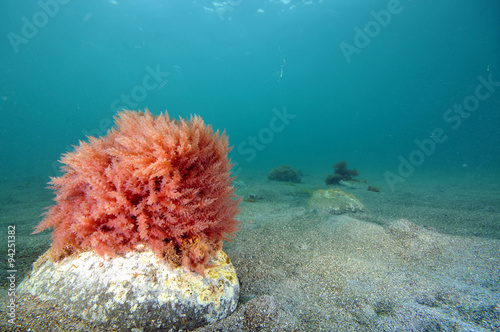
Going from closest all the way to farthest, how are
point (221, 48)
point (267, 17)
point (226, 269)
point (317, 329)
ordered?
point (317, 329) → point (226, 269) → point (267, 17) → point (221, 48)

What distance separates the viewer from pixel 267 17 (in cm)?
4391

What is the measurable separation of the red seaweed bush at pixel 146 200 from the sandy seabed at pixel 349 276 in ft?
2.25

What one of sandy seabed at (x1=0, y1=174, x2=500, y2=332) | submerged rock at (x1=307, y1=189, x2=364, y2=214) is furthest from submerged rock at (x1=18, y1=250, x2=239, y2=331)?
submerged rock at (x1=307, y1=189, x2=364, y2=214)

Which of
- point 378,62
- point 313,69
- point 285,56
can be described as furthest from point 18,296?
point 378,62

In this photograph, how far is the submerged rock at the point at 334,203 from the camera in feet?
20.8

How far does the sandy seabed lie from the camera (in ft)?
6.30

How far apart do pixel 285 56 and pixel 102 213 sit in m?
70.3

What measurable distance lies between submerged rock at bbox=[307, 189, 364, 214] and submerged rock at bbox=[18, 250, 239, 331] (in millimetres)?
4850

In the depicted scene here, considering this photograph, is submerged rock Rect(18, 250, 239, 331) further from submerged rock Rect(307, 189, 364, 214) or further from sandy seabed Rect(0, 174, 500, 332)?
submerged rock Rect(307, 189, 364, 214)

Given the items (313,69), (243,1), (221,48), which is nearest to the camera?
(243,1)

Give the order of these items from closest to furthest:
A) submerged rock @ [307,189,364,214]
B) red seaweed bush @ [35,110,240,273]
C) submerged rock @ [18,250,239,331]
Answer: submerged rock @ [18,250,239,331] < red seaweed bush @ [35,110,240,273] < submerged rock @ [307,189,364,214]

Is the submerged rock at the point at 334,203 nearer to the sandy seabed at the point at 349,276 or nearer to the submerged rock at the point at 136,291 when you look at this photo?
the sandy seabed at the point at 349,276

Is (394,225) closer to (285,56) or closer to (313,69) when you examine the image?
(285,56)

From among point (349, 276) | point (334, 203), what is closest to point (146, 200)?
point (349, 276)
